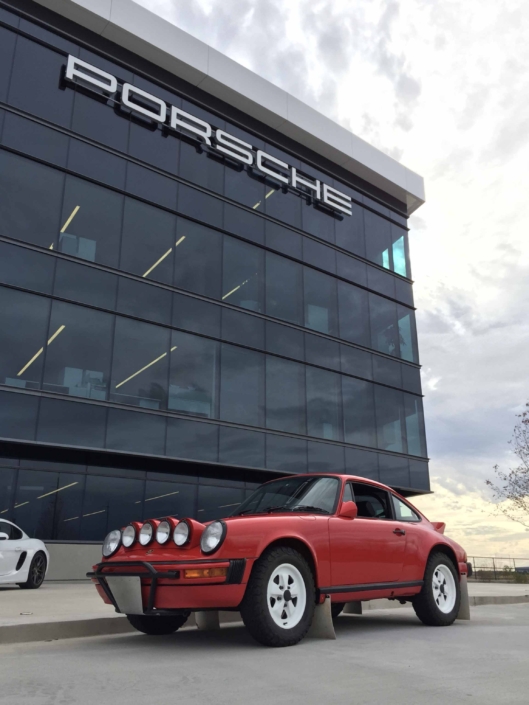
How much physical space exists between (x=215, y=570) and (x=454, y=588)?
3674mm

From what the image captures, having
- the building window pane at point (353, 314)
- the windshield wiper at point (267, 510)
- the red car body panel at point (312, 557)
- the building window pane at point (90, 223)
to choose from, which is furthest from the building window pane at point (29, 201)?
the red car body panel at point (312, 557)

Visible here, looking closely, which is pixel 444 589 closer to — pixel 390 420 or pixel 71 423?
pixel 71 423

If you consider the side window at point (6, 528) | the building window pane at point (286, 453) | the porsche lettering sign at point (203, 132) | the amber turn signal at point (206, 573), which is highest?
the porsche lettering sign at point (203, 132)

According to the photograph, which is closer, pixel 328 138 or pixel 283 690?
pixel 283 690

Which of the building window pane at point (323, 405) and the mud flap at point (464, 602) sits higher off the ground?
the building window pane at point (323, 405)

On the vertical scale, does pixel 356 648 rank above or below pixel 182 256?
below

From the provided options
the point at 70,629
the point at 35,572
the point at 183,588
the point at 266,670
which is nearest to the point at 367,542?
the point at 183,588

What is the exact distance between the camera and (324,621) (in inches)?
220

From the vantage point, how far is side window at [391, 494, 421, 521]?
6.86m

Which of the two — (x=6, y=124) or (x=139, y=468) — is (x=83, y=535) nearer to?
(x=139, y=468)

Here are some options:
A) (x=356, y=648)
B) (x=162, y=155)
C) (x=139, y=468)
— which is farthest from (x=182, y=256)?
(x=356, y=648)

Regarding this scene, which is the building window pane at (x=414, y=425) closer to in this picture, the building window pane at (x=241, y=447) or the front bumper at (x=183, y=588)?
the building window pane at (x=241, y=447)

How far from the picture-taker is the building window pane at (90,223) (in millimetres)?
16906

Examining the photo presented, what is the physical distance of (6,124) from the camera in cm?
1672
